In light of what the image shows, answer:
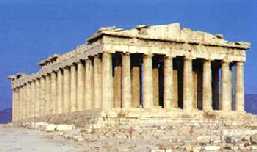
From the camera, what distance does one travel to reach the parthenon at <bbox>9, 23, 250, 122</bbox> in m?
62.4

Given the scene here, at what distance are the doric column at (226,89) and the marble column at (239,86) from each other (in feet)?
2.84

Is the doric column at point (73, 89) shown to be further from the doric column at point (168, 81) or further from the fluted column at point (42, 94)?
the fluted column at point (42, 94)

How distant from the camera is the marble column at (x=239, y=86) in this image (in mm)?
70000

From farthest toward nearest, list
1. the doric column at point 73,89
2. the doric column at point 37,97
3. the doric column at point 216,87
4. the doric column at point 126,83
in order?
the doric column at point 37,97
the doric column at point 216,87
the doric column at point 73,89
the doric column at point 126,83

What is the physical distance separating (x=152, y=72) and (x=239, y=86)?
9691mm

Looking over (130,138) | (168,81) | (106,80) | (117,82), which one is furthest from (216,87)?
(130,138)

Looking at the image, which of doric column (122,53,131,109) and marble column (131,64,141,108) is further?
marble column (131,64,141,108)

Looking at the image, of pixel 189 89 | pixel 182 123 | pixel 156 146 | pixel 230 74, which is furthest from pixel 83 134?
pixel 230 74

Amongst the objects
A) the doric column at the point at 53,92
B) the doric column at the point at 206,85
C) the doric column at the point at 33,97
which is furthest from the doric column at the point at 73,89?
the doric column at the point at 33,97

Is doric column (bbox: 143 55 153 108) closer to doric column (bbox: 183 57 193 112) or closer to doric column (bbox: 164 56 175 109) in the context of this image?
doric column (bbox: 164 56 175 109)

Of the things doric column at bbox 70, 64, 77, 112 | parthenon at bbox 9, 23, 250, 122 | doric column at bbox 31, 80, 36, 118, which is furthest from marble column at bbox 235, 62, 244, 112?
doric column at bbox 31, 80, 36, 118

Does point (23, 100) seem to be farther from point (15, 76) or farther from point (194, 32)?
point (194, 32)

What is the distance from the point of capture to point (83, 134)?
46469 mm

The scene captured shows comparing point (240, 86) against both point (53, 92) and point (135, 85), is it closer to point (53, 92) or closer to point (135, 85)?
point (135, 85)
